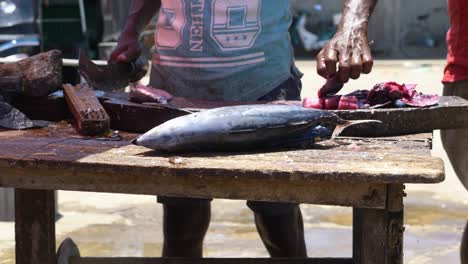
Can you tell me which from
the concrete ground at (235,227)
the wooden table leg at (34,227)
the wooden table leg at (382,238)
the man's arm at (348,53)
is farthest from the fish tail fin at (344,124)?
the concrete ground at (235,227)

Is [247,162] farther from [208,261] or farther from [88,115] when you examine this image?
[208,261]

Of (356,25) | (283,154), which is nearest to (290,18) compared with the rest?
(356,25)

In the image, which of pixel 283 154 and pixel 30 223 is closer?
pixel 283 154

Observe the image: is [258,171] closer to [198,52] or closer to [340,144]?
[340,144]

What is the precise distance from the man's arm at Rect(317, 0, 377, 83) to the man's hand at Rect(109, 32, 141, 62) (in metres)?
0.90

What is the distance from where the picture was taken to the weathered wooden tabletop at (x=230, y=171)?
1973 mm

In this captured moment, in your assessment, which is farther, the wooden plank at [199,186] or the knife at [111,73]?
the knife at [111,73]

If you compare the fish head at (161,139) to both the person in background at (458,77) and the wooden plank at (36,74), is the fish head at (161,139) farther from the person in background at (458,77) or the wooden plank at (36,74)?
the person in background at (458,77)

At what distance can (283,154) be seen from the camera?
2.19 metres

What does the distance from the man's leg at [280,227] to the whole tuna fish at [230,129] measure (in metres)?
0.87

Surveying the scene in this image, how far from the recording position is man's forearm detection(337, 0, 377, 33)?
105 inches

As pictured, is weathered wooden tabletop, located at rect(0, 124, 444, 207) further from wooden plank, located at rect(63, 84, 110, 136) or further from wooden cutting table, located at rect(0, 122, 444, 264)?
wooden plank, located at rect(63, 84, 110, 136)

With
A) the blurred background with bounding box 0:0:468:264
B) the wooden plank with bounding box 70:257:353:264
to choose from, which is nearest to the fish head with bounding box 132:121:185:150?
the wooden plank with bounding box 70:257:353:264

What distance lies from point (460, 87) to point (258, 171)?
171cm
